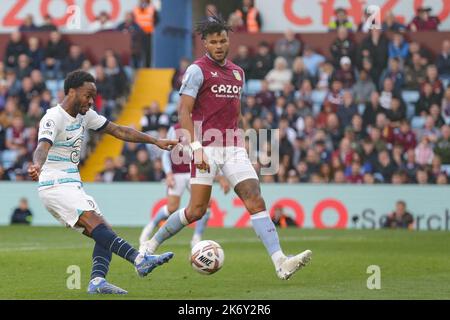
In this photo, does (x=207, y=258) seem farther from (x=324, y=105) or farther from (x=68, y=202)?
(x=324, y=105)

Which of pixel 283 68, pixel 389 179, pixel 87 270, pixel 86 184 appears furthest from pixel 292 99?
pixel 87 270

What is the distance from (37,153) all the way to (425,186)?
14.0m

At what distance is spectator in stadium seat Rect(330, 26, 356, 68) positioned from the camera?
89.1 ft

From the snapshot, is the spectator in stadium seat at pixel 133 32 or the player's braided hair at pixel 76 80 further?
the spectator in stadium seat at pixel 133 32

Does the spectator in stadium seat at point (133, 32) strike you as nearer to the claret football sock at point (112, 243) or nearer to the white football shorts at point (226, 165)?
the white football shorts at point (226, 165)

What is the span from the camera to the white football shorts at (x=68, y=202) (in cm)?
1099

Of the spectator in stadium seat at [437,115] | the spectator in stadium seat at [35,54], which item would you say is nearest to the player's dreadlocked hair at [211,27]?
the spectator in stadium seat at [437,115]

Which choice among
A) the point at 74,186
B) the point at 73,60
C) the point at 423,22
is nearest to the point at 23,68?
the point at 73,60

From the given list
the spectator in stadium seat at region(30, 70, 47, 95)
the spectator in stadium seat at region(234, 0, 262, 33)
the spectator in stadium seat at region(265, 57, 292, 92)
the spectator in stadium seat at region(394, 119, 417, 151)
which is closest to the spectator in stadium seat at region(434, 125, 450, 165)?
the spectator in stadium seat at region(394, 119, 417, 151)

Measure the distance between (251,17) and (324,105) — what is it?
16.4ft

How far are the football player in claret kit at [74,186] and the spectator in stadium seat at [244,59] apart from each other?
54.8 feet

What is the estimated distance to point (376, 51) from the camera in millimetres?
26859

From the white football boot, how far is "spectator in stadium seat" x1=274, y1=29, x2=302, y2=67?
1712 cm

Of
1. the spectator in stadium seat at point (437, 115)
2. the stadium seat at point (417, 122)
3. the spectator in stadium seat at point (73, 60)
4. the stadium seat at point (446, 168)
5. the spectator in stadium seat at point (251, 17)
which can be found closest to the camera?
the stadium seat at point (446, 168)
